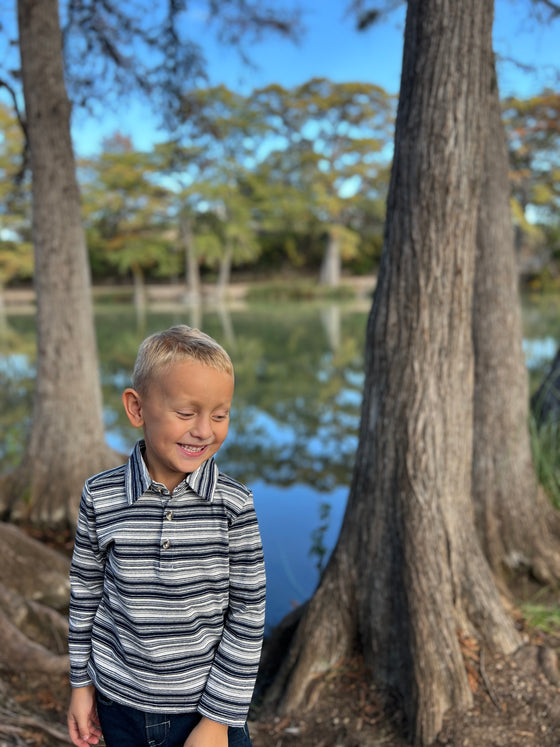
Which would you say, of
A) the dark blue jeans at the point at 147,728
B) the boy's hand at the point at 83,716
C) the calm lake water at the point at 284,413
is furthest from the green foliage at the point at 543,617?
the boy's hand at the point at 83,716

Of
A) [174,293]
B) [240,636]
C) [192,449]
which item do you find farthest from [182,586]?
[174,293]

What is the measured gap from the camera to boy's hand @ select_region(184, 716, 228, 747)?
123cm

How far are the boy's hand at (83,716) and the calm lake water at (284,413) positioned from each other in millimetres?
2280

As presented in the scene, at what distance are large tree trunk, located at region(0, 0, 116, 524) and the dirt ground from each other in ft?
6.93

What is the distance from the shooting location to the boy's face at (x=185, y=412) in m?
1.20

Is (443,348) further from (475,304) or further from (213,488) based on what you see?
(213,488)

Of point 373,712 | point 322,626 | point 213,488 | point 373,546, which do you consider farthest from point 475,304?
point 213,488

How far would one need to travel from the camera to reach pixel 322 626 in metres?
2.58

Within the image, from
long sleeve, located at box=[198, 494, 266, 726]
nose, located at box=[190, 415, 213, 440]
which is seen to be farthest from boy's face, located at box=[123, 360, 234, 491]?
long sleeve, located at box=[198, 494, 266, 726]

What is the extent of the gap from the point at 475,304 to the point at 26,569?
296 cm

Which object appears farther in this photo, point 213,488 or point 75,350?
point 75,350

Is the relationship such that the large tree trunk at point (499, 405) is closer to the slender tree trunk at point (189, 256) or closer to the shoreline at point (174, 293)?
the shoreline at point (174, 293)

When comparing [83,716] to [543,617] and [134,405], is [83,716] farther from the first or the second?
[543,617]

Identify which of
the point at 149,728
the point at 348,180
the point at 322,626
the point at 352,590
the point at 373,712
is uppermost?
the point at 348,180
